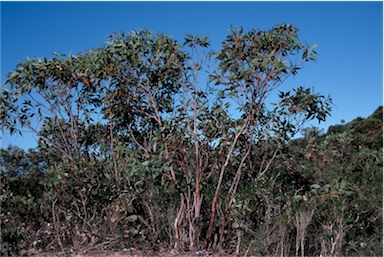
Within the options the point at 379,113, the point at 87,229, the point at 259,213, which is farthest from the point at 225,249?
the point at 379,113

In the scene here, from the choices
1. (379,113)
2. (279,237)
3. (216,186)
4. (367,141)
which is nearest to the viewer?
(279,237)

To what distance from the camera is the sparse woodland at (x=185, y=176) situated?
4.95 m

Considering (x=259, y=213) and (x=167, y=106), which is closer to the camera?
(x=259, y=213)

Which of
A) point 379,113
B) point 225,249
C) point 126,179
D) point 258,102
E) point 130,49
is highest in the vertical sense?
point 379,113

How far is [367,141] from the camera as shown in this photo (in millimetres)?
7082

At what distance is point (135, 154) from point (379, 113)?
13.7 metres

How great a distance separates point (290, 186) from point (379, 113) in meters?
12.7

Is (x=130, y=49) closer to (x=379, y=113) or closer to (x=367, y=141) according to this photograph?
(x=367, y=141)

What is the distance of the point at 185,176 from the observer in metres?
5.35

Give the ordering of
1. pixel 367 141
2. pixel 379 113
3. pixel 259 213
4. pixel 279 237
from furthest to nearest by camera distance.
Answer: pixel 379 113
pixel 367 141
pixel 259 213
pixel 279 237

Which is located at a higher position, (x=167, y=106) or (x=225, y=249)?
(x=167, y=106)

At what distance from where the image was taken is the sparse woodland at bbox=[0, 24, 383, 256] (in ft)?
16.3

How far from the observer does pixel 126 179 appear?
5547 millimetres

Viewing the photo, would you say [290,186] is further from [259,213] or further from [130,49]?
[130,49]
